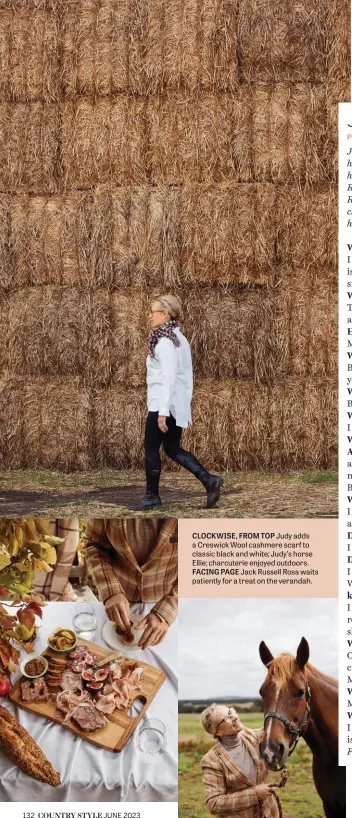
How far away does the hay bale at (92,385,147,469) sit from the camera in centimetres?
713

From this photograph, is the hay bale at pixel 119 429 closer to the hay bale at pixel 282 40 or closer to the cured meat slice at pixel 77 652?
the hay bale at pixel 282 40

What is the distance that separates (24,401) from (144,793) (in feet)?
10.8

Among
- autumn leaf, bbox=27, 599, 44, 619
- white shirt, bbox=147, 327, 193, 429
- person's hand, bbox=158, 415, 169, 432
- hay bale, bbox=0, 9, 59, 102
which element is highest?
hay bale, bbox=0, 9, 59, 102

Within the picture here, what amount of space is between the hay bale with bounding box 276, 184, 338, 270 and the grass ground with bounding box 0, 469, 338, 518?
1.41 meters

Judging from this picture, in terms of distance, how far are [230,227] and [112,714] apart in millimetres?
3564

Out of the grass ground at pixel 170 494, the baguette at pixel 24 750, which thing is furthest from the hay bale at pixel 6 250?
the baguette at pixel 24 750

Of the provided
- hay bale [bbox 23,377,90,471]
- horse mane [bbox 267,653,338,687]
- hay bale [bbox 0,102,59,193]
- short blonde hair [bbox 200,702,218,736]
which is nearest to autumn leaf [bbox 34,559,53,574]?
short blonde hair [bbox 200,702,218,736]

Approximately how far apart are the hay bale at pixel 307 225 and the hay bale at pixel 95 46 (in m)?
1.30

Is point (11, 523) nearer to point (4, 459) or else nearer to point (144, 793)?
point (144, 793)

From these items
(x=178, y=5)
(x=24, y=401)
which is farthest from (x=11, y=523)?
(x=178, y=5)

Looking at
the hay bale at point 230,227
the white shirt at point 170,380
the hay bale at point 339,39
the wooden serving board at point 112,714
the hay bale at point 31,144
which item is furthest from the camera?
the hay bale at point 31,144

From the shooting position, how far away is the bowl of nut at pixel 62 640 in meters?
4.48

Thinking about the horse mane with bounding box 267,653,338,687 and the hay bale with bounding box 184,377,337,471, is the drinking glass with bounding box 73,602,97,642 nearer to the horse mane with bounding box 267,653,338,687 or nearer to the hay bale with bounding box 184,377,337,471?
the horse mane with bounding box 267,653,338,687

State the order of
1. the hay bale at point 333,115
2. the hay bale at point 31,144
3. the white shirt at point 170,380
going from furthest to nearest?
the hay bale at point 31,144 → the hay bale at point 333,115 → the white shirt at point 170,380
